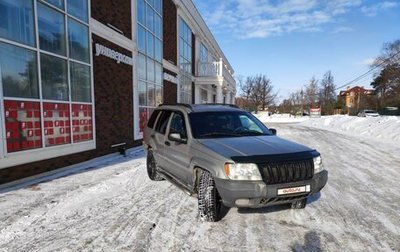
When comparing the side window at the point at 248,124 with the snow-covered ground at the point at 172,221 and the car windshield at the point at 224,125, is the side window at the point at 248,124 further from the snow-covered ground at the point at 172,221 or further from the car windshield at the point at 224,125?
the snow-covered ground at the point at 172,221

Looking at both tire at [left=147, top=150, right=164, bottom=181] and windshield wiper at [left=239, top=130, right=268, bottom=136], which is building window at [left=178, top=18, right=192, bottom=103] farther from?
windshield wiper at [left=239, top=130, right=268, bottom=136]

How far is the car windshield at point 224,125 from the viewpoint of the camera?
5.23 meters

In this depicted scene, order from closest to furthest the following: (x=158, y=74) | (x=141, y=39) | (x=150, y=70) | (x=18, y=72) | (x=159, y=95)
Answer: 1. (x=18, y=72)
2. (x=141, y=39)
3. (x=150, y=70)
4. (x=158, y=74)
5. (x=159, y=95)

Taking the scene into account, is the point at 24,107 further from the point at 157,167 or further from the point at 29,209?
the point at 157,167

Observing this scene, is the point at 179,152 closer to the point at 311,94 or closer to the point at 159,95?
the point at 159,95

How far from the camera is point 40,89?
730cm

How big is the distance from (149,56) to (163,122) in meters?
8.63

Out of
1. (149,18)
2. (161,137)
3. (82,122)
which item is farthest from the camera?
(149,18)

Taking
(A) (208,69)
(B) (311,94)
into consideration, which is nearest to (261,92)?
(B) (311,94)

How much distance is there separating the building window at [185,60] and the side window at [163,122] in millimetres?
13288

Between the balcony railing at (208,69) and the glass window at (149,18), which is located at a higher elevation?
the glass window at (149,18)

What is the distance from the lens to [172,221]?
4.53 meters

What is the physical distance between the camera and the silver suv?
404 centimetres

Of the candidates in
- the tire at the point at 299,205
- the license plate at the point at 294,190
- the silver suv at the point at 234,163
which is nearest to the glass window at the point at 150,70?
the silver suv at the point at 234,163
